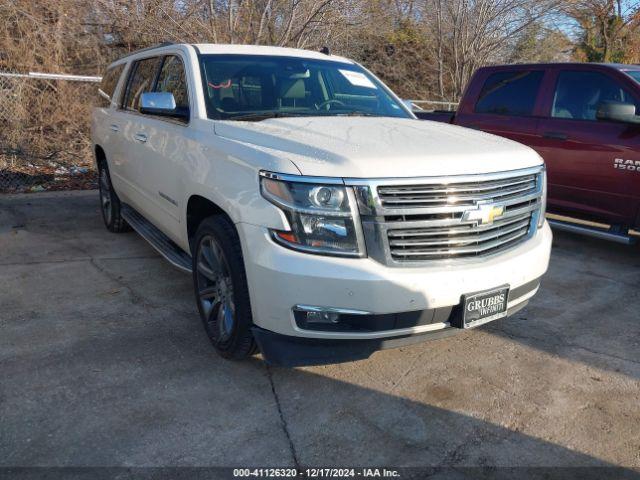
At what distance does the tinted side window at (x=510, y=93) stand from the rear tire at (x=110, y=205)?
4.42 metres

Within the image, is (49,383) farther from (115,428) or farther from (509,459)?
(509,459)

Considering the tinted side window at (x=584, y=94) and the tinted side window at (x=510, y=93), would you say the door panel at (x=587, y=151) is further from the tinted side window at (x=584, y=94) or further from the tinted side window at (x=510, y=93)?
the tinted side window at (x=510, y=93)

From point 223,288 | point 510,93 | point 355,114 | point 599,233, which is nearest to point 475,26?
point 510,93

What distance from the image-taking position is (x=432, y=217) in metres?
2.77

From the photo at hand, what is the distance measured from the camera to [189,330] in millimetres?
3836

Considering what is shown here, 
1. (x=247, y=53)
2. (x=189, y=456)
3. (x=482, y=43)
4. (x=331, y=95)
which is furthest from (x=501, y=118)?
(x=482, y=43)

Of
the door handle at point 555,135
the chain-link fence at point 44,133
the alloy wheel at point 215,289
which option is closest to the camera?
the alloy wheel at point 215,289

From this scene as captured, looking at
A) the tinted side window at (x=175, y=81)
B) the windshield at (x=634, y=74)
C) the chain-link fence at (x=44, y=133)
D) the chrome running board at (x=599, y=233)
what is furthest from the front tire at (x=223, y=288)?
the chain-link fence at (x=44, y=133)

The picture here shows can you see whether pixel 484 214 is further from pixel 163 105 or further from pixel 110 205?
pixel 110 205

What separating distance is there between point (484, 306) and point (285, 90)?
2197 mm

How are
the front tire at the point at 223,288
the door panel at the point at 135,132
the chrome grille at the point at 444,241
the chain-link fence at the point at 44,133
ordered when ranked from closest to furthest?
the chrome grille at the point at 444,241
the front tire at the point at 223,288
the door panel at the point at 135,132
the chain-link fence at the point at 44,133

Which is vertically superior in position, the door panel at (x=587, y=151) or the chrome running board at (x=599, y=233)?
the door panel at (x=587, y=151)

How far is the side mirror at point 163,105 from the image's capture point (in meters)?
3.69

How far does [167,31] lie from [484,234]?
1005 cm
